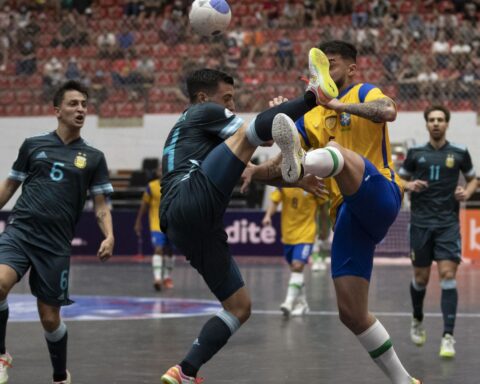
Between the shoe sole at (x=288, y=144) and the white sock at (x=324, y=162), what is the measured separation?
60 mm

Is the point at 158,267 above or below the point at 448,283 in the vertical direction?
below

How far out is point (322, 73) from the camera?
622 centimetres

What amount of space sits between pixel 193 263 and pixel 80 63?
18.9 m

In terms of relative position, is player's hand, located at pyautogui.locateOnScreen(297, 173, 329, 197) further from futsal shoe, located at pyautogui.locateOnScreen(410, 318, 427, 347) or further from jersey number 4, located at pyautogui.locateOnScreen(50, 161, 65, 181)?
futsal shoe, located at pyautogui.locateOnScreen(410, 318, 427, 347)

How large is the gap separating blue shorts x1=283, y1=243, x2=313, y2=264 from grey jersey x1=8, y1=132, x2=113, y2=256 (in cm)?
580

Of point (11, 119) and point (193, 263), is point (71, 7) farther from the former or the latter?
point (193, 263)

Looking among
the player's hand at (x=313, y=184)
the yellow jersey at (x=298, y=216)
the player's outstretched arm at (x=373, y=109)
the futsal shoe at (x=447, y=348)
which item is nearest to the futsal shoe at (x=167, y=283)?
the yellow jersey at (x=298, y=216)

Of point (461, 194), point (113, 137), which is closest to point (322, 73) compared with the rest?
point (461, 194)

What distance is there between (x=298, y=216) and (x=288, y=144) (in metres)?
7.85

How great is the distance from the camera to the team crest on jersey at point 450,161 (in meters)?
10.3

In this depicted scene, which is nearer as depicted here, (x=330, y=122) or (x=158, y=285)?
(x=330, y=122)

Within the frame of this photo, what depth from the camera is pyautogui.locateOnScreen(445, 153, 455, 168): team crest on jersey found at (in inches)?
404

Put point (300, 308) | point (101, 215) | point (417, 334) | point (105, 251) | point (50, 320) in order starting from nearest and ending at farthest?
point (50, 320) → point (105, 251) → point (101, 215) → point (417, 334) → point (300, 308)

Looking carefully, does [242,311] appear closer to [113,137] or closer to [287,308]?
[287,308]
